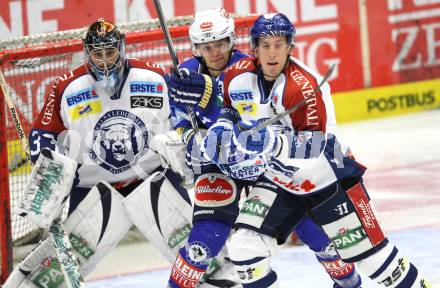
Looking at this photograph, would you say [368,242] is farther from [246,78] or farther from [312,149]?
Result: [246,78]

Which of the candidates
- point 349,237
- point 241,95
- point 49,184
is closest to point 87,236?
point 49,184

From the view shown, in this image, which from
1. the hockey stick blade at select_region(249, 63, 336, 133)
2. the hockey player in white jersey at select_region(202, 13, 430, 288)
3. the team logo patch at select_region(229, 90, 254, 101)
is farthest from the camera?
the team logo patch at select_region(229, 90, 254, 101)

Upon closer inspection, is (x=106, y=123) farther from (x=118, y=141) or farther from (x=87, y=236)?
(x=87, y=236)

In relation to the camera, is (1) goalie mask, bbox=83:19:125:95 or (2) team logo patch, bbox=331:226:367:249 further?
(1) goalie mask, bbox=83:19:125:95

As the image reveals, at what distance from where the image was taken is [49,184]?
4949 mm

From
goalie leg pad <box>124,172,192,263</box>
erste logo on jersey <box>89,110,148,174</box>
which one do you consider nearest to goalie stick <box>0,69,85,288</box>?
goalie leg pad <box>124,172,192,263</box>

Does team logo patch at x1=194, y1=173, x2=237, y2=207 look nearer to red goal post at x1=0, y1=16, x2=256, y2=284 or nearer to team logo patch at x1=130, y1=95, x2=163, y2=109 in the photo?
team logo patch at x1=130, y1=95, x2=163, y2=109

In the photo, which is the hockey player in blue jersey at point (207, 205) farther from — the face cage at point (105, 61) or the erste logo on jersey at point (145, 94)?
the face cage at point (105, 61)

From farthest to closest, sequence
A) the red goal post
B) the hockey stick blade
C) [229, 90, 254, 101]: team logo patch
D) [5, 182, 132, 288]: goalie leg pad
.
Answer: the red goal post → [5, 182, 132, 288]: goalie leg pad → [229, 90, 254, 101]: team logo patch → the hockey stick blade

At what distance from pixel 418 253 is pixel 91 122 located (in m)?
1.94

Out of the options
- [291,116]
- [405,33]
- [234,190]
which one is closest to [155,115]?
[234,190]

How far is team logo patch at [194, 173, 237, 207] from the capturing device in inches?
190

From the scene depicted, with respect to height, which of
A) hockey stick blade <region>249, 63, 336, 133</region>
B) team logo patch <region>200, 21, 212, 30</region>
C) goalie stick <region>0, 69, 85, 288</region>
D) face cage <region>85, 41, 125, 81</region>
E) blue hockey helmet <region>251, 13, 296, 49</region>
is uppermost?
team logo patch <region>200, 21, 212, 30</region>

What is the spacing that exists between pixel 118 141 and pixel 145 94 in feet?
0.81
